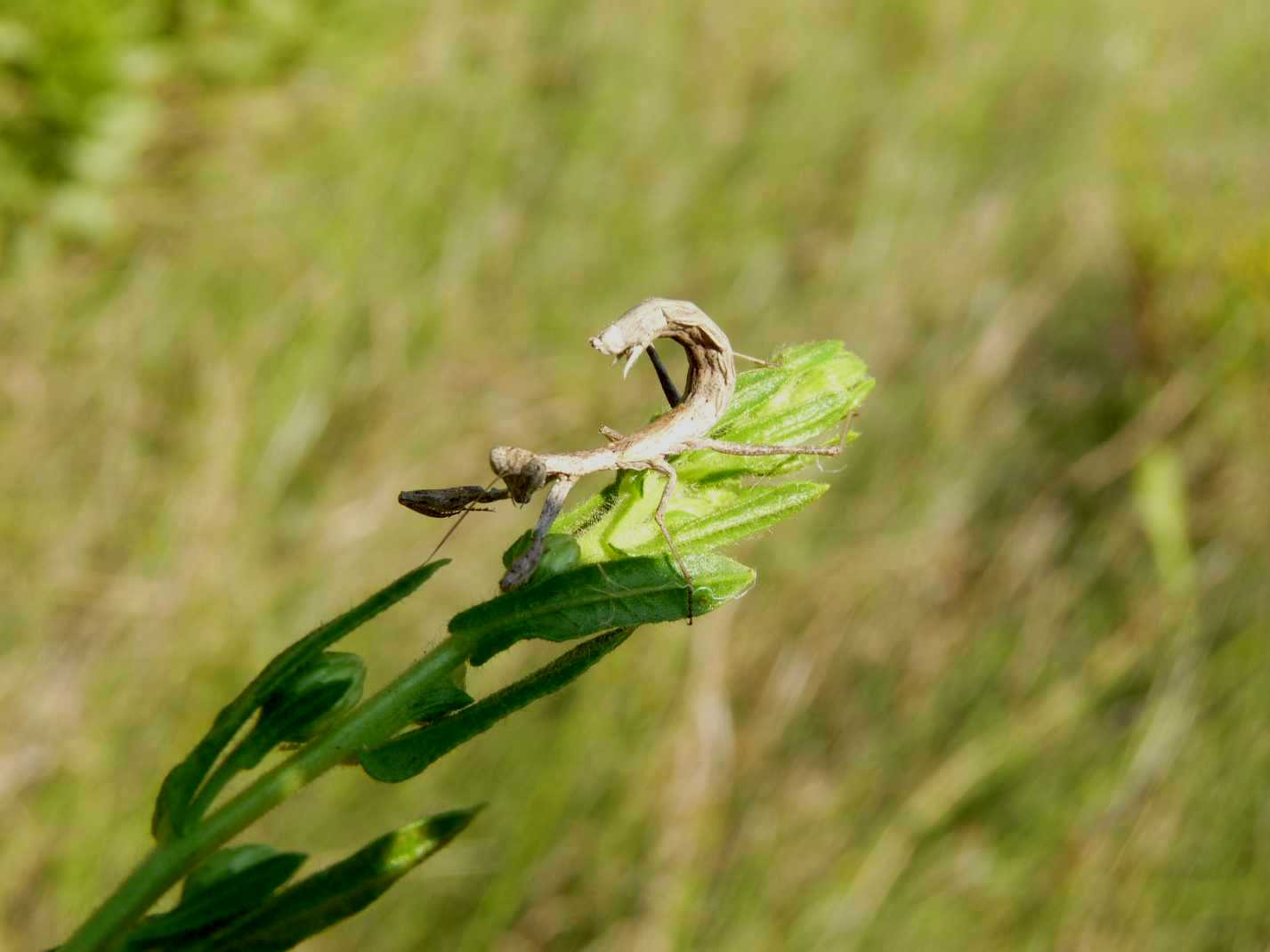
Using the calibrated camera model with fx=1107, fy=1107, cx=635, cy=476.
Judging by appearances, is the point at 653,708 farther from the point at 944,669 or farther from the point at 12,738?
the point at 12,738

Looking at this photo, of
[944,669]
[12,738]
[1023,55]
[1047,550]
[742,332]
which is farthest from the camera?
[1023,55]

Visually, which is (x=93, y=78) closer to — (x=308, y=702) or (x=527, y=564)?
(x=308, y=702)

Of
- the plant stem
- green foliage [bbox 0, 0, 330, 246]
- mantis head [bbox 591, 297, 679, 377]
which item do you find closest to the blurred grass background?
green foliage [bbox 0, 0, 330, 246]

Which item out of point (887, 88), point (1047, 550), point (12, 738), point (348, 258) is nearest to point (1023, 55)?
point (887, 88)

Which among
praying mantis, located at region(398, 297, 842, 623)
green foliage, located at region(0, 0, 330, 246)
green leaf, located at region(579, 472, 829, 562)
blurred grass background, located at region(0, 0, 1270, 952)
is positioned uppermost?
green foliage, located at region(0, 0, 330, 246)

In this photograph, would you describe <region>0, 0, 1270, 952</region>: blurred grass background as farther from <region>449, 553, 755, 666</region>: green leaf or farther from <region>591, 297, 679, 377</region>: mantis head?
<region>449, 553, 755, 666</region>: green leaf

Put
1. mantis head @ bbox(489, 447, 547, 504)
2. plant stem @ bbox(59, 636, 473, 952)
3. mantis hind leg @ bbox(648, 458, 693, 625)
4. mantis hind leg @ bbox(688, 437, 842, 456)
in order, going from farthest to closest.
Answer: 1. mantis head @ bbox(489, 447, 547, 504)
2. mantis hind leg @ bbox(688, 437, 842, 456)
3. mantis hind leg @ bbox(648, 458, 693, 625)
4. plant stem @ bbox(59, 636, 473, 952)
